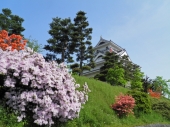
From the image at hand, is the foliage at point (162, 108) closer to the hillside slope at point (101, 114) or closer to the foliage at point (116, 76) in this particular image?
the hillside slope at point (101, 114)

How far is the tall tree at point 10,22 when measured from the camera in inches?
1040

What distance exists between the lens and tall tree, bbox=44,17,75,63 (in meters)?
27.2

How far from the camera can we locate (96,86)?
13547 mm

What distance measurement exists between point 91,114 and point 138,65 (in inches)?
1029

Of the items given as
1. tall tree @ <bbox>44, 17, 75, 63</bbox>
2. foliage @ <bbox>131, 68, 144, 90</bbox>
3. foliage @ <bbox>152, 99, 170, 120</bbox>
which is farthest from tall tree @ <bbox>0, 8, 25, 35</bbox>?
foliage @ <bbox>152, 99, 170, 120</bbox>

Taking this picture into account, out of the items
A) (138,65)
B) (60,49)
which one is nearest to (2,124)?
(60,49)

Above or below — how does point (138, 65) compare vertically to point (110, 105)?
above

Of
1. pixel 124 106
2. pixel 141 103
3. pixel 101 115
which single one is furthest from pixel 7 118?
pixel 141 103

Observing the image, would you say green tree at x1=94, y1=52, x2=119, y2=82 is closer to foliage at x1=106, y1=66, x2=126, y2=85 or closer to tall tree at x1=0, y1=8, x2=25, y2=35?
foliage at x1=106, y1=66, x2=126, y2=85

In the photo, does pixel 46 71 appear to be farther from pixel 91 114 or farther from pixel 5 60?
pixel 91 114

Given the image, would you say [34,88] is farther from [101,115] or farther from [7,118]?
[101,115]

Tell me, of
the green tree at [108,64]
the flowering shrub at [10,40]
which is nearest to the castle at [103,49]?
the green tree at [108,64]

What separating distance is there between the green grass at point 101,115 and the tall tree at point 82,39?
12506 mm

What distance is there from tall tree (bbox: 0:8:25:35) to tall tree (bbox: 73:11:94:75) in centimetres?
586
